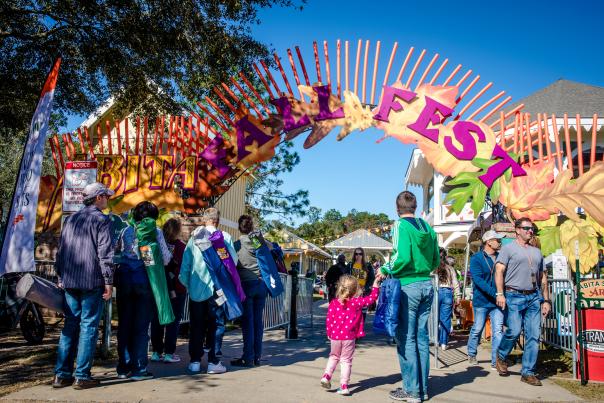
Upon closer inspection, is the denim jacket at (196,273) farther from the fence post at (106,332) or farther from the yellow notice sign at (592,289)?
the yellow notice sign at (592,289)

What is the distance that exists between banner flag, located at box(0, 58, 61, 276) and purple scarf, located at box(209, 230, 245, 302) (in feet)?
6.26

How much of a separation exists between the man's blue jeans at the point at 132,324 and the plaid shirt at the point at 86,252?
1.51ft

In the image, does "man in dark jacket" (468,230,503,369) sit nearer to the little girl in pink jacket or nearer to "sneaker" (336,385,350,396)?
the little girl in pink jacket

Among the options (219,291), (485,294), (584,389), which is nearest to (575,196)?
(485,294)

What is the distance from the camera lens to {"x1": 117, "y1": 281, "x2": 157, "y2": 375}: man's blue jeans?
5617 mm

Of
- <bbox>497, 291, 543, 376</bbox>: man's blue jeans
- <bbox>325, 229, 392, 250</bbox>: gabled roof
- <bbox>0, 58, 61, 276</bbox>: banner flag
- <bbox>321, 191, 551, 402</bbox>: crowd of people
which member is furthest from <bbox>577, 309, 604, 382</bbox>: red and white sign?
<bbox>325, 229, 392, 250</bbox>: gabled roof

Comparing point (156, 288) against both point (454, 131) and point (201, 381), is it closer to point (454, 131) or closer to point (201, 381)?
point (201, 381)

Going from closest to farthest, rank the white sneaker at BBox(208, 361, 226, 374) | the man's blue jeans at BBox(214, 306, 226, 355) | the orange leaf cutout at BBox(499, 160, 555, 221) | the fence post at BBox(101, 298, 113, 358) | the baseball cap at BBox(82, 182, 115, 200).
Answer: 1. the baseball cap at BBox(82, 182, 115, 200)
2. the white sneaker at BBox(208, 361, 226, 374)
3. the man's blue jeans at BBox(214, 306, 226, 355)
4. the fence post at BBox(101, 298, 113, 358)
5. the orange leaf cutout at BBox(499, 160, 555, 221)

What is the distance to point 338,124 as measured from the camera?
9.16 meters

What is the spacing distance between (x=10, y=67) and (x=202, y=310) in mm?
7411

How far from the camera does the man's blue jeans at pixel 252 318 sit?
663 centimetres

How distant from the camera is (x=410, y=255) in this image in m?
5.12

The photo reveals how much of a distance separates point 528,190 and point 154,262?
609 cm

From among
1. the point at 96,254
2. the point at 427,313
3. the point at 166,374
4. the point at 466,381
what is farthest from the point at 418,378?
the point at 96,254
